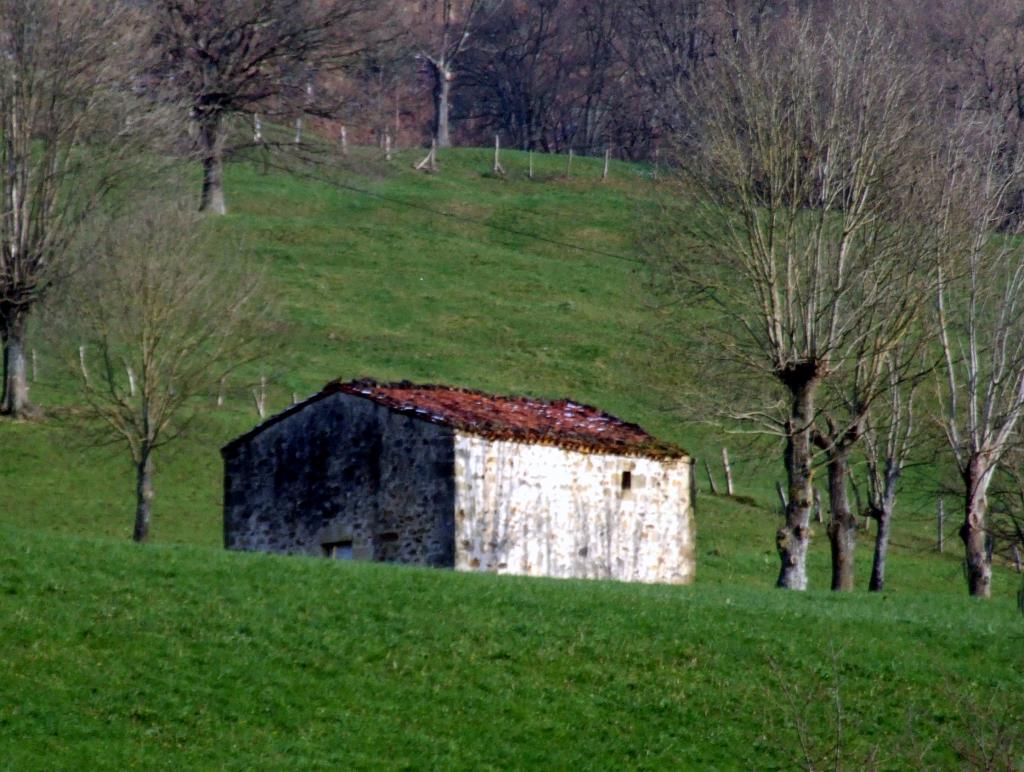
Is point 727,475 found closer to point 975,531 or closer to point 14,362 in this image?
point 975,531

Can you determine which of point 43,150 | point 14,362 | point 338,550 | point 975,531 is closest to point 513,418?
point 338,550

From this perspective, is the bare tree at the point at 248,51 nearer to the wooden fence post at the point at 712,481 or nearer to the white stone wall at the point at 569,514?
the wooden fence post at the point at 712,481

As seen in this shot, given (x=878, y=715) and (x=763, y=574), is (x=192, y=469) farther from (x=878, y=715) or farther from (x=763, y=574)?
(x=878, y=715)

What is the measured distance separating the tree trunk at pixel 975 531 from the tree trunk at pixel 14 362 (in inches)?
906

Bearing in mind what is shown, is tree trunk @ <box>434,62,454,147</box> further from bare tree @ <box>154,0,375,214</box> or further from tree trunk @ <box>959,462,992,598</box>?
tree trunk @ <box>959,462,992,598</box>

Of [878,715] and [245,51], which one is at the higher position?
[245,51]

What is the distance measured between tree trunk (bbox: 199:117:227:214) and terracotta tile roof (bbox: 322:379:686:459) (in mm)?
27736

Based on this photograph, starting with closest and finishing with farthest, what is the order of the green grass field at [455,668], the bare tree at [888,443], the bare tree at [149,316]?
the green grass field at [455,668] < the bare tree at [149,316] < the bare tree at [888,443]

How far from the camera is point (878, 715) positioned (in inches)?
781

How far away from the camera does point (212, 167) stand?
60656 millimetres

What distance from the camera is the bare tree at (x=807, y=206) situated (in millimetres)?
29312

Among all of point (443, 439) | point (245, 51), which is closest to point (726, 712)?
point (443, 439)

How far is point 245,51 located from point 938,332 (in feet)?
113

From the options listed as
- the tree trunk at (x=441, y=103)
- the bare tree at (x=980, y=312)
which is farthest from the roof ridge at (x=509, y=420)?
the tree trunk at (x=441, y=103)
